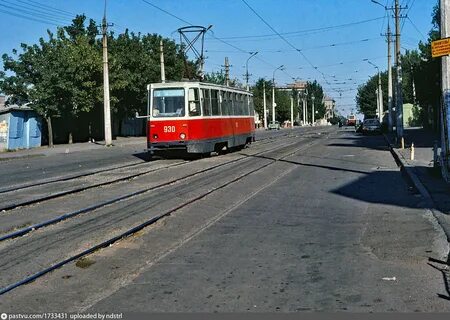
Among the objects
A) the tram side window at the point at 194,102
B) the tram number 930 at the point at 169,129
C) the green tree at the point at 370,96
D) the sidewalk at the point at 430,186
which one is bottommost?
the sidewalk at the point at 430,186

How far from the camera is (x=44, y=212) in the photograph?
1110 cm

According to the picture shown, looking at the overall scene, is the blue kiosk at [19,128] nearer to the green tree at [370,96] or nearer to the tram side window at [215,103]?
the tram side window at [215,103]

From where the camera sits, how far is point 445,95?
1406 centimetres

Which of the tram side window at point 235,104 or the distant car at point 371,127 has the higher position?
the tram side window at point 235,104

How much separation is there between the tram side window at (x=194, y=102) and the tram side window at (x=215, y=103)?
153cm

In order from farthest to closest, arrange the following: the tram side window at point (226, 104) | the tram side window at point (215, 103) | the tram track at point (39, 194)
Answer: the tram side window at point (226, 104) → the tram side window at point (215, 103) → the tram track at point (39, 194)

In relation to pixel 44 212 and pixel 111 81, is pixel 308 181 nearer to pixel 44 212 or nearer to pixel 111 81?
pixel 44 212

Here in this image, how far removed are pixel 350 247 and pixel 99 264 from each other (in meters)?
3.35

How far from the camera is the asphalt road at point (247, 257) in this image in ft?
18.5

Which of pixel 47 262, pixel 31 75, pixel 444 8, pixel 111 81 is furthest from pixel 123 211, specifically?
pixel 111 81

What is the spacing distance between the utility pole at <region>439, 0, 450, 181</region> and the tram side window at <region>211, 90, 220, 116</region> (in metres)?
11.7

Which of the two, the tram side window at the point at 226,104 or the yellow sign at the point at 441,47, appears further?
the tram side window at the point at 226,104

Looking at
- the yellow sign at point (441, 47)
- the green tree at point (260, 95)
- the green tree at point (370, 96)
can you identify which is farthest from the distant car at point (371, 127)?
the green tree at point (370, 96)

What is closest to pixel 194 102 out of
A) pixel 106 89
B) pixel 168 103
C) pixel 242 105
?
pixel 168 103
